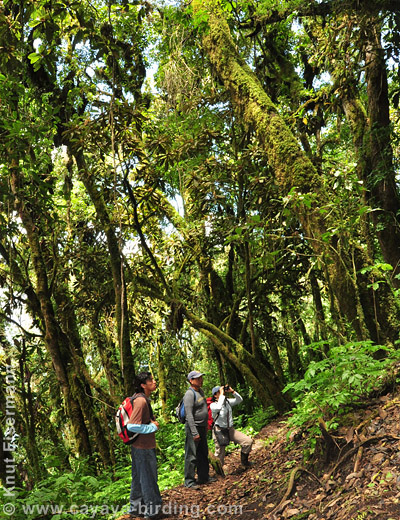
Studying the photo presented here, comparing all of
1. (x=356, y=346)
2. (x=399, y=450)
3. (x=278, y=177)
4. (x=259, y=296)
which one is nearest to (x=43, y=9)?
(x=278, y=177)

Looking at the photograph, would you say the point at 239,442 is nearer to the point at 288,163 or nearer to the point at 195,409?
the point at 195,409

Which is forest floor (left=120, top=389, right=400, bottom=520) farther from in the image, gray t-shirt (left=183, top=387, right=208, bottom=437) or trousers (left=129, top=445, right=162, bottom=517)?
gray t-shirt (left=183, top=387, right=208, bottom=437)

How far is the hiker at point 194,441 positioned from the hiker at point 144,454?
1265 mm

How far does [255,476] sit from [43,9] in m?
6.08

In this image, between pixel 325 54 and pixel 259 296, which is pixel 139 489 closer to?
pixel 259 296

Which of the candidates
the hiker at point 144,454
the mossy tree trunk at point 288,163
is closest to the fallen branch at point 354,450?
the hiker at point 144,454

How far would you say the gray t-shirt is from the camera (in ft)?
22.7

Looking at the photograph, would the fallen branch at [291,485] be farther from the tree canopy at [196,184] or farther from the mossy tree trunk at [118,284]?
the mossy tree trunk at [118,284]

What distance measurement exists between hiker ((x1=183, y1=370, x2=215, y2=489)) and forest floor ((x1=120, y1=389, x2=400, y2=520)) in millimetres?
677

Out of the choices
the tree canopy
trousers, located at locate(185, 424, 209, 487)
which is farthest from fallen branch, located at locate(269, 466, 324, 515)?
trousers, located at locate(185, 424, 209, 487)

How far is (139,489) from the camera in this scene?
595 centimetres

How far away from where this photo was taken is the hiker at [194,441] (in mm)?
7055

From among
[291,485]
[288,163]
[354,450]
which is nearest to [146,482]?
[291,485]

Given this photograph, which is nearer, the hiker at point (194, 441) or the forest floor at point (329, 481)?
the forest floor at point (329, 481)
